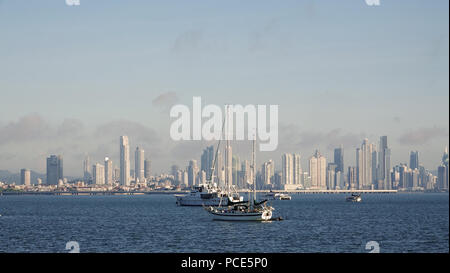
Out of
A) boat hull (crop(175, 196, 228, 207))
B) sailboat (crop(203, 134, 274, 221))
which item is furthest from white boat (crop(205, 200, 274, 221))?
boat hull (crop(175, 196, 228, 207))

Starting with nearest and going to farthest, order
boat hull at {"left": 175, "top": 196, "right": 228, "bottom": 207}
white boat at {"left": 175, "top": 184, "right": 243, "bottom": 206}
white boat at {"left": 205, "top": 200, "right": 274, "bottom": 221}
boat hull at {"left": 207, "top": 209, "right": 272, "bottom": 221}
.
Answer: boat hull at {"left": 207, "top": 209, "right": 272, "bottom": 221}
white boat at {"left": 205, "top": 200, "right": 274, "bottom": 221}
boat hull at {"left": 175, "top": 196, "right": 228, "bottom": 207}
white boat at {"left": 175, "top": 184, "right": 243, "bottom": 206}

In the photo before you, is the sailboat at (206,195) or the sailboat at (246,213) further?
the sailboat at (206,195)

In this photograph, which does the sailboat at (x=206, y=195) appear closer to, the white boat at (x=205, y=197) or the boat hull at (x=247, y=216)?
the white boat at (x=205, y=197)

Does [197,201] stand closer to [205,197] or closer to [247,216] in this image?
[205,197]

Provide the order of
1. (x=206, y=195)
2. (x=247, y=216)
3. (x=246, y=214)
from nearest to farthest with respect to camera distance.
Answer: (x=246, y=214), (x=247, y=216), (x=206, y=195)

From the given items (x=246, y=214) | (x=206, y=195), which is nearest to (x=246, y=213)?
(x=246, y=214)

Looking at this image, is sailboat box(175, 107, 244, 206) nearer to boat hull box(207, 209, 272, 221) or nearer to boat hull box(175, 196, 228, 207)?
boat hull box(175, 196, 228, 207)

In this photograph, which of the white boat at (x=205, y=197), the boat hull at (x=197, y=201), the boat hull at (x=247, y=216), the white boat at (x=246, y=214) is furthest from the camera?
the white boat at (x=205, y=197)

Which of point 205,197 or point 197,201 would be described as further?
point 197,201

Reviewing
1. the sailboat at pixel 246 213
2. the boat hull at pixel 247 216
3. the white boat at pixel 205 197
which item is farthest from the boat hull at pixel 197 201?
the boat hull at pixel 247 216

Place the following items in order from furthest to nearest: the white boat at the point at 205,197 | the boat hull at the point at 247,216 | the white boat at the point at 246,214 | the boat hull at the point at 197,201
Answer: the white boat at the point at 205,197 → the boat hull at the point at 197,201 → the white boat at the point at 246,214 → the boat hull at the point at 247,216

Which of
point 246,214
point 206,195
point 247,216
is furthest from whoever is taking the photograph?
point 206,195
